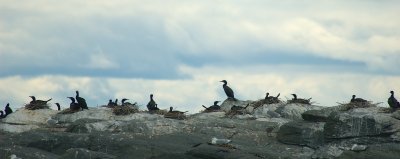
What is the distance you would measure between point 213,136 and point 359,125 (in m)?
6.74

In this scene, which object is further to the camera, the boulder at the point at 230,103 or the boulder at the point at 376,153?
the boulder at the point at 230,103

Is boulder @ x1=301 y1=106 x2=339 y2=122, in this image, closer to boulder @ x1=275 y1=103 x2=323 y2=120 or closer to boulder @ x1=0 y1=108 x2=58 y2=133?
boulder @ x1=275 y1=103 x2=323 y2=120

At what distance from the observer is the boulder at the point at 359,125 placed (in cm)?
2695

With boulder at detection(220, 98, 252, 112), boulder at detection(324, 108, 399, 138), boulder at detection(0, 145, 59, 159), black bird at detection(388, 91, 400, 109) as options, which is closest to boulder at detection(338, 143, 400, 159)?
boulder at detection(324, 108, 399, 138)

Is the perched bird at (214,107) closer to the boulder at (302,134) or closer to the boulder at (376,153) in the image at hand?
the boulder at (302,134)

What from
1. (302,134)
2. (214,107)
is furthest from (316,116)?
(214,107)

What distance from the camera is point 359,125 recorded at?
27.1 meters

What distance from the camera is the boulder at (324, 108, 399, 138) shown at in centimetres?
2695

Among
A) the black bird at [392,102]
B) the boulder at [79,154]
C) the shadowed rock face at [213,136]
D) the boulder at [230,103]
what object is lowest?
the boulder at [79,154]

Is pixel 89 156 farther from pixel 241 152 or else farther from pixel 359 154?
pixel 359 154

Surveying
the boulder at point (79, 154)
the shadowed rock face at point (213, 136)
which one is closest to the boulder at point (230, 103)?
the shadowed rock face at point (213, 136)

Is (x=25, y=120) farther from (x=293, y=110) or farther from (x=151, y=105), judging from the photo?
(x=293, y=110)

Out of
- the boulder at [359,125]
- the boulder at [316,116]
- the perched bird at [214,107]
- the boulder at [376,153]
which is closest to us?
the boulder at [376,153]

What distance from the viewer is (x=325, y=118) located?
29.8 meters
